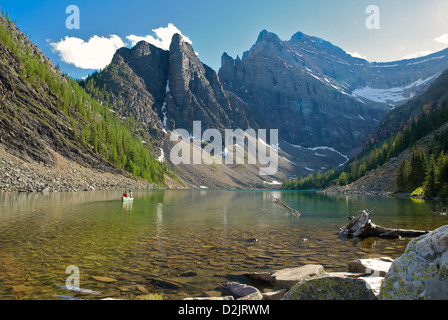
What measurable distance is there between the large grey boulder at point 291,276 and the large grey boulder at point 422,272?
16.7 ft

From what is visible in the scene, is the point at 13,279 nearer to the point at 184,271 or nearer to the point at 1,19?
the point at 184,271

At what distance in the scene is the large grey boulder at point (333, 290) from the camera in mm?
6523

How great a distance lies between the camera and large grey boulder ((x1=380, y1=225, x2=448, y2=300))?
5.28 m

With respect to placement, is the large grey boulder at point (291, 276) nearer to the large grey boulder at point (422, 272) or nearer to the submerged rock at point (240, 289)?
the submerged rock at point (240, 289)

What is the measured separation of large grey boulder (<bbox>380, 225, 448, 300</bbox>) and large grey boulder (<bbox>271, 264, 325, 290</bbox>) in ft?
16.7

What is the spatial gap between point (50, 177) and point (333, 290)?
10410cm

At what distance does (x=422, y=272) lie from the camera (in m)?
5.68

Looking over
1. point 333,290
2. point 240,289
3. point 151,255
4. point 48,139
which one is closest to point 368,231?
point 240,289

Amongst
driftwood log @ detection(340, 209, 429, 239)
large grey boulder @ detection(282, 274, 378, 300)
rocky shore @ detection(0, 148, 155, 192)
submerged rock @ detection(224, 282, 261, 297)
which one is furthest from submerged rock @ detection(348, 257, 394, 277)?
rocky shore @ detection(0, 148, 155, 192)

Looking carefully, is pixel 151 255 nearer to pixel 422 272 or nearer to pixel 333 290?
pixel 333 290

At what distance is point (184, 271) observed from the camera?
45.5ft

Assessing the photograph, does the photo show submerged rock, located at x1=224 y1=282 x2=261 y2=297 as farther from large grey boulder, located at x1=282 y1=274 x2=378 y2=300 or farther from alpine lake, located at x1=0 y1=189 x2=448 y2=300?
large grey boulder, located at x1=282 y1=274 x2=378 y2=300

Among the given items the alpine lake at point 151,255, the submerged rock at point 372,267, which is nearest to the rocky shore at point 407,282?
the submerged rock at point 372,267
